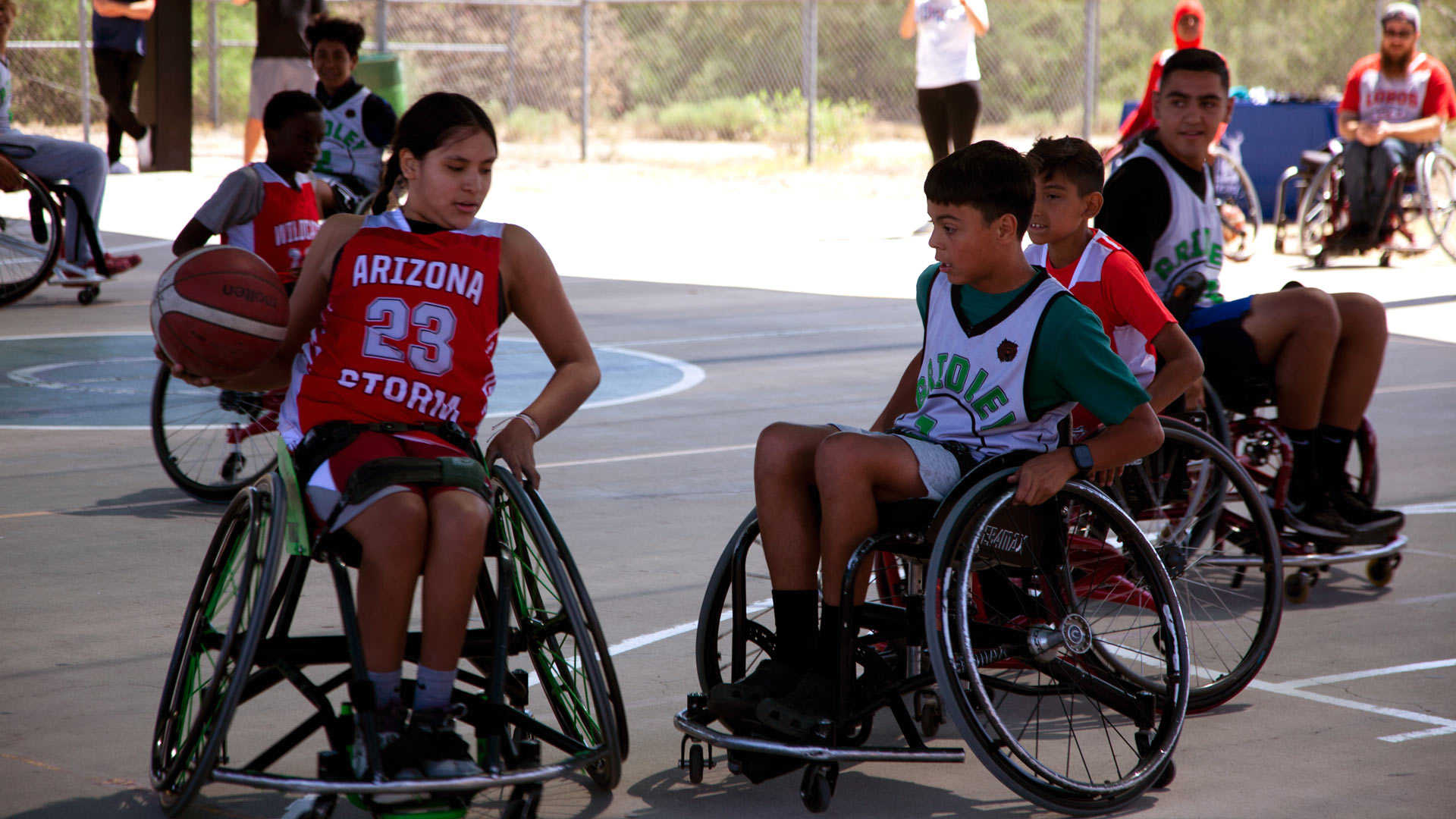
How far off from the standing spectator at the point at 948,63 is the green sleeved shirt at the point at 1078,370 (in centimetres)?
1121

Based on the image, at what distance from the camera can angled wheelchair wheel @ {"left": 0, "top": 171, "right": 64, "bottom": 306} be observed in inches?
389

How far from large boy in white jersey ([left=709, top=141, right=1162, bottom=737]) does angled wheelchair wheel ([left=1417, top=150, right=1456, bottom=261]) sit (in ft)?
34.7

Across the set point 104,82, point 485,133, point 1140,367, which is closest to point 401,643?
point 485,133

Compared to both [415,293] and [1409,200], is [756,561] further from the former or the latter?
[1409,200]

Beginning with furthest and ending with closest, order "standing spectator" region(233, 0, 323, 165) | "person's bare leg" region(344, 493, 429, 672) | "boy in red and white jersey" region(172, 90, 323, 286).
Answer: "standing spectator" region(233, 0, 323, 165)
"boy in red and white jersey" region(172, 90, 323, 286)
"person's bare leg" region(344, 493, 429, 672)

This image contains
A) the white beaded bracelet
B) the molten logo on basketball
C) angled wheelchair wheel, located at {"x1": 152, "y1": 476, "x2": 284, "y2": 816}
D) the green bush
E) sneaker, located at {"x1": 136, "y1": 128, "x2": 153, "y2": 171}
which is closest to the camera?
angled wheelchair wheel, located at {"x1": 152, "y1": 476, "x2": 284, "y2": 816}

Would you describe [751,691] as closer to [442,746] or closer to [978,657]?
[978,657]

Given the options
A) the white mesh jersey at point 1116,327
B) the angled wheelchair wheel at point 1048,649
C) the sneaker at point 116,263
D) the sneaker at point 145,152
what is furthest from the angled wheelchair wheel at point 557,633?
the sneaker at point 145,152

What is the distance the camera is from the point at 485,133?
11.7 feet

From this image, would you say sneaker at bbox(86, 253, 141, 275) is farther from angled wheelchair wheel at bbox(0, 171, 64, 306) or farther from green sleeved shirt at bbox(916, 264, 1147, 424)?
green sleeved shirt at bbox(916, 264, 1147, 424)

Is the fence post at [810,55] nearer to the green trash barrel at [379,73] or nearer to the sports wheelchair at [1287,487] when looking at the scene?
the green trash barrel at [379,73]

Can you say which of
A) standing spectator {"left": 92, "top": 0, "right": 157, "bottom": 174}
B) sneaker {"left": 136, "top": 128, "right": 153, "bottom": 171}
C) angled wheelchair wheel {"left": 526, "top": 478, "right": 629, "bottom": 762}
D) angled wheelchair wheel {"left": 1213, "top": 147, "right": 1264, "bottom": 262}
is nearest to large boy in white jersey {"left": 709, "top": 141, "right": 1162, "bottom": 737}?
angled wheelchair wheel {"left": 526, "top": 478, "right": 629, "bottom": 762}

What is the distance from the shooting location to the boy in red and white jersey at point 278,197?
19.8 feet

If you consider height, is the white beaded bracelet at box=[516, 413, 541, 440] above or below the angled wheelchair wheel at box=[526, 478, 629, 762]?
above
